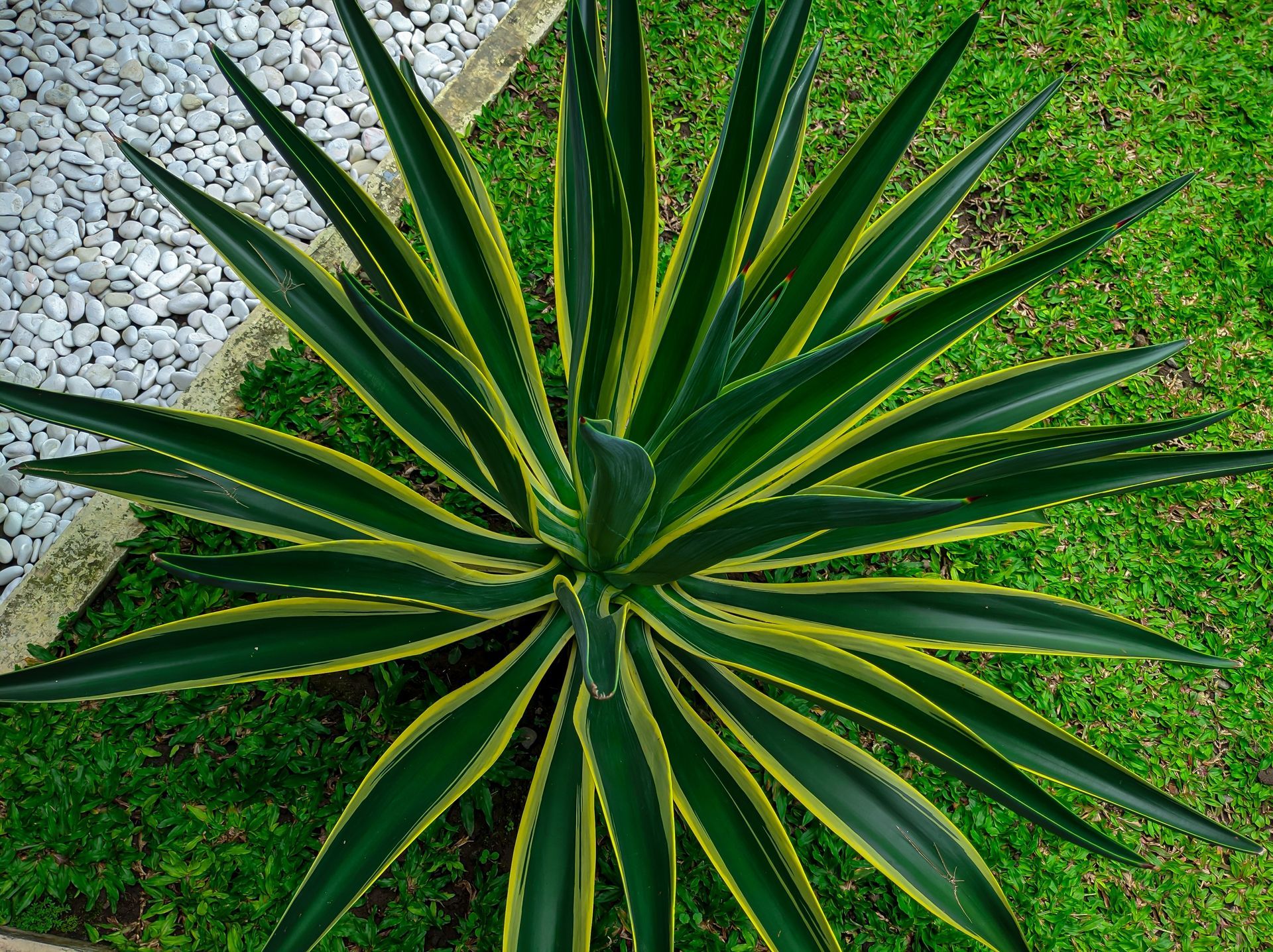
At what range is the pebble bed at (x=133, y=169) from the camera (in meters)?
2.18

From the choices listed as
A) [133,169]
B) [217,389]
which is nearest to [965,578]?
[217,389]

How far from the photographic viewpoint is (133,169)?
243 centimetres

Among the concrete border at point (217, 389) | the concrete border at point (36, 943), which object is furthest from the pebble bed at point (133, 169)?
the concrete border at point (36, 943)

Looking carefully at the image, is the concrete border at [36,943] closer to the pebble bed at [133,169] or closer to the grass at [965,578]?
the grass at [965,578]

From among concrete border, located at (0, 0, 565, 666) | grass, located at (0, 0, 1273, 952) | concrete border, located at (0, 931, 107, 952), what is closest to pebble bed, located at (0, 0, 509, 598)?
concrete border, located at (0, 0, 565, 666)

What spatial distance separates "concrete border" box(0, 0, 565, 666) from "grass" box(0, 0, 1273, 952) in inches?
2.1

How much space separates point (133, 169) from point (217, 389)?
0.92 metres

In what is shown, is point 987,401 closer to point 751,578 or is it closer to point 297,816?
point 751,578

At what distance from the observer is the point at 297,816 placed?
158 centimetres

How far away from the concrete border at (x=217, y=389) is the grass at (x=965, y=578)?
0.17 feet

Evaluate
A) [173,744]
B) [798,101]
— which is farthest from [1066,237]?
[173,744]

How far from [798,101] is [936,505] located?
0.91m

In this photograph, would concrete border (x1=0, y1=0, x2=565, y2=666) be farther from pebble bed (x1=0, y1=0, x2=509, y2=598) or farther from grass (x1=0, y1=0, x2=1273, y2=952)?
pebble bed (x1=0, y1=0, x2=509, y2=598)

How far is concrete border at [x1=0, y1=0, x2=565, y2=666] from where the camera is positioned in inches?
68.6
